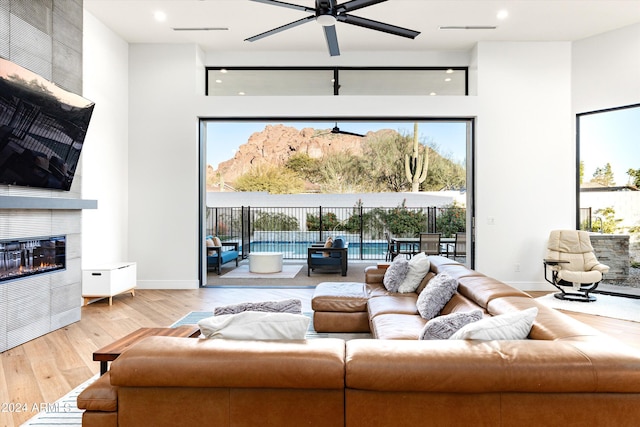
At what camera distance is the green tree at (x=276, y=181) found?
14.4 meters

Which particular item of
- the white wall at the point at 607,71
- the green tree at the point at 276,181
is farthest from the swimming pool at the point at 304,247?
the white wall at the point at 607,71

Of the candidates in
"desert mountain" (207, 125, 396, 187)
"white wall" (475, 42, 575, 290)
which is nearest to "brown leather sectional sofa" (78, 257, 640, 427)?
"white wall" (475, 42, 575, 290)

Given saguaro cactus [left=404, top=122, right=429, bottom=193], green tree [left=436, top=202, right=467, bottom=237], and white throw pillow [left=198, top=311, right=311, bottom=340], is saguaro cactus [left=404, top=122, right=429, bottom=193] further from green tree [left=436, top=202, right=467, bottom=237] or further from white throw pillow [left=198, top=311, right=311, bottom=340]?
white throw pillow [left=198, top=311, right=311, bottom=340]

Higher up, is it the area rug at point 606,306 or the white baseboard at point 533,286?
the white baseboard at point 533,286

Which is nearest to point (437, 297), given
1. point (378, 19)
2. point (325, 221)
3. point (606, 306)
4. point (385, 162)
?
point (606, 306)

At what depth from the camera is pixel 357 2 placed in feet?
10.9

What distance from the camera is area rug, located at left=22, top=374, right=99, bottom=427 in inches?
90.9

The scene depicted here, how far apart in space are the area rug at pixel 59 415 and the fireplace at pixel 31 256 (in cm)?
166

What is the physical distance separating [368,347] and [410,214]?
423 inches

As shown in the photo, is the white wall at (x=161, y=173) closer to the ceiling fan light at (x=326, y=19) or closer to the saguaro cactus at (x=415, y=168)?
the ceiling fan light at (x=326, y=19)

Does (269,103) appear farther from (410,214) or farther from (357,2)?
(410,214)

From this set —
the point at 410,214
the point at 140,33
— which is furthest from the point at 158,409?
the point at 410,214

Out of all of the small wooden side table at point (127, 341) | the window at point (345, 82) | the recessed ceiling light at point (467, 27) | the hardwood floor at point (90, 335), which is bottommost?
the hardwood floor at point (90, 335)

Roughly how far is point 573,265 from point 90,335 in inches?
248
